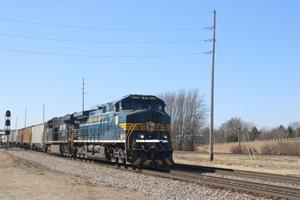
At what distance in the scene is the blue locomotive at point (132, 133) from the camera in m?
23.7

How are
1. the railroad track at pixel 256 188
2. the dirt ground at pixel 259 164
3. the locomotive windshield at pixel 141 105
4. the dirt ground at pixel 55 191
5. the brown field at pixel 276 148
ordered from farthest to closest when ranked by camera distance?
the brown field at pixel 276 148 → the dirt ground at pixel 259 164 → the locomotive windshield at pixel 141 105 → the railroad track at pixel 256 188 → the dirt ground at pixel 55 191

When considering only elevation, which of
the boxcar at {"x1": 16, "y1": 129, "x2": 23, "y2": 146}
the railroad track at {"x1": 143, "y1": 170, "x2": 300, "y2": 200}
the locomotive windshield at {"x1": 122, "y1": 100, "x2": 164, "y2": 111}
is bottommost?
the railroad track at {"x1": 143, "y1": 170, "x2": 300, "y2": 200}

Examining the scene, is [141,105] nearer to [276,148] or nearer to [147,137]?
[147,137]

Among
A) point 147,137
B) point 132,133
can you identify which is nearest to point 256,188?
point 147,137

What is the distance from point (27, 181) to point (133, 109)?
391 inches

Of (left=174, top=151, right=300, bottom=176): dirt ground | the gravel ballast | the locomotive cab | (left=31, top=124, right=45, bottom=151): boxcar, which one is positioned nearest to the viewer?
the gravel ballast

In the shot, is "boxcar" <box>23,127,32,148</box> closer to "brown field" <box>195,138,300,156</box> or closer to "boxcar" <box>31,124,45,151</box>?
"boxcar" <box>31,124,45,151</box>

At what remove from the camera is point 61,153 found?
41469 mm

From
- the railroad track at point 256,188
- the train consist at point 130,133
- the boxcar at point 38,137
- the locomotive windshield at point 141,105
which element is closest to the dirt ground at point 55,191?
the railroad track at point 256,188

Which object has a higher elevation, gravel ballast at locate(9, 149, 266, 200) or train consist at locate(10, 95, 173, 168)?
train consist at locate(10, 95, 173, 168)

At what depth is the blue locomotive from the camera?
77.9 feet

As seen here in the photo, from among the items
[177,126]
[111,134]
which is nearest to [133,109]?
[111,134]

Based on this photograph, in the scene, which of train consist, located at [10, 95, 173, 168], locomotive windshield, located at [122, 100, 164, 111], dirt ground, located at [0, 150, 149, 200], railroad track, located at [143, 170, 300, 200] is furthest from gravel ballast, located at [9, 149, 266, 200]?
locomotive windshield, located at [122, 100, 164, 111]

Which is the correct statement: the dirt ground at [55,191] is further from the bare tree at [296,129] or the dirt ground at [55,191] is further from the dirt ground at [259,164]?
the bare tree at [296,129]
